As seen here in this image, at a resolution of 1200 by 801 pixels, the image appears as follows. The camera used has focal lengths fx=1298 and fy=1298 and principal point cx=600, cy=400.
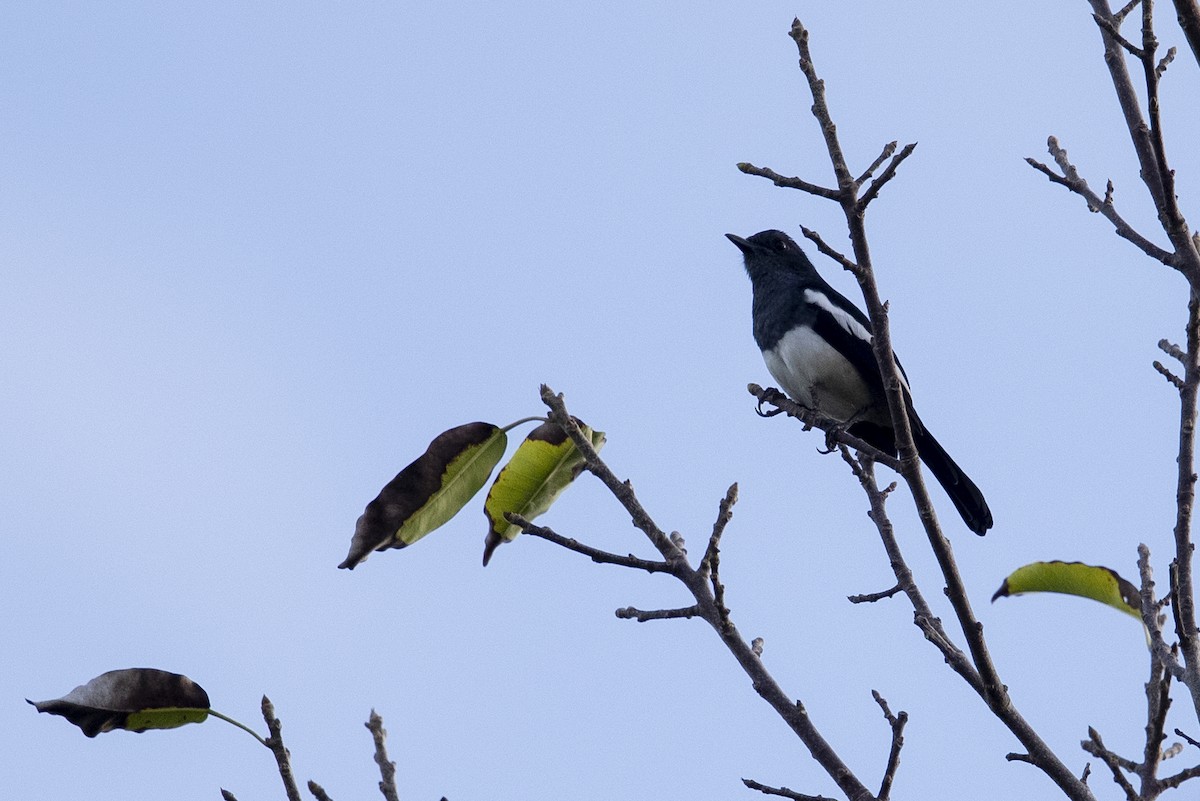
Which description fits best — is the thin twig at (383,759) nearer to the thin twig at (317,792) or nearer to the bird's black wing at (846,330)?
the thin twig at (317,792)

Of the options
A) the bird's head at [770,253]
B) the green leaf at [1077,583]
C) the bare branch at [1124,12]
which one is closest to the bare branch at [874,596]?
the green leaf at [1077,583]

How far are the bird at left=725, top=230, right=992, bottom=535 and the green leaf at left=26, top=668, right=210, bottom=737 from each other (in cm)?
377

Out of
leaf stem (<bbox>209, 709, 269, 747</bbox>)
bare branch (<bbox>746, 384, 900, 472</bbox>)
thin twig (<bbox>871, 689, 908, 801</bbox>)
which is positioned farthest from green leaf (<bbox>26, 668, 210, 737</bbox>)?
bare branch (<bbox>746, 384, 900, 472</bbox>)

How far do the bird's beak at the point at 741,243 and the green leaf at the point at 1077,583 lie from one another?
4.29 meters

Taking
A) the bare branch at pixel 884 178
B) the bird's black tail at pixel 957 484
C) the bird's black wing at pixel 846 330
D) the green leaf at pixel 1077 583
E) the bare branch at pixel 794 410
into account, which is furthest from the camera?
the bird's black wing at pixel 846 330

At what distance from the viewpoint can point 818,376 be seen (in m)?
6.46

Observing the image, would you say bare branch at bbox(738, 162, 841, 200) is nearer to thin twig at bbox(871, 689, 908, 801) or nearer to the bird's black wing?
thin twig at bbox(871, 689, 908, 801)

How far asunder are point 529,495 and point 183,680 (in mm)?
958

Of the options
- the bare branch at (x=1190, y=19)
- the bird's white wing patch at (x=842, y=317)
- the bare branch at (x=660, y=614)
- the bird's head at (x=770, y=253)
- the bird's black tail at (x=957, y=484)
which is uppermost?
the bird's head at (x=770, y=253)

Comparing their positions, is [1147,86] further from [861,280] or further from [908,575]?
[908,575]

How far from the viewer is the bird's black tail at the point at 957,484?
6.11 meters

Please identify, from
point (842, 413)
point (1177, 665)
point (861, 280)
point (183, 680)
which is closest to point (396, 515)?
point (183, 680)

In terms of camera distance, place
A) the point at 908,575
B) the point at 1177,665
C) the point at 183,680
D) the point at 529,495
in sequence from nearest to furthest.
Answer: the point at 183,680 < the point at 1177,665 < the point at 529,495 < the point at 908,575

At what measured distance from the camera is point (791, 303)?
690 cm
